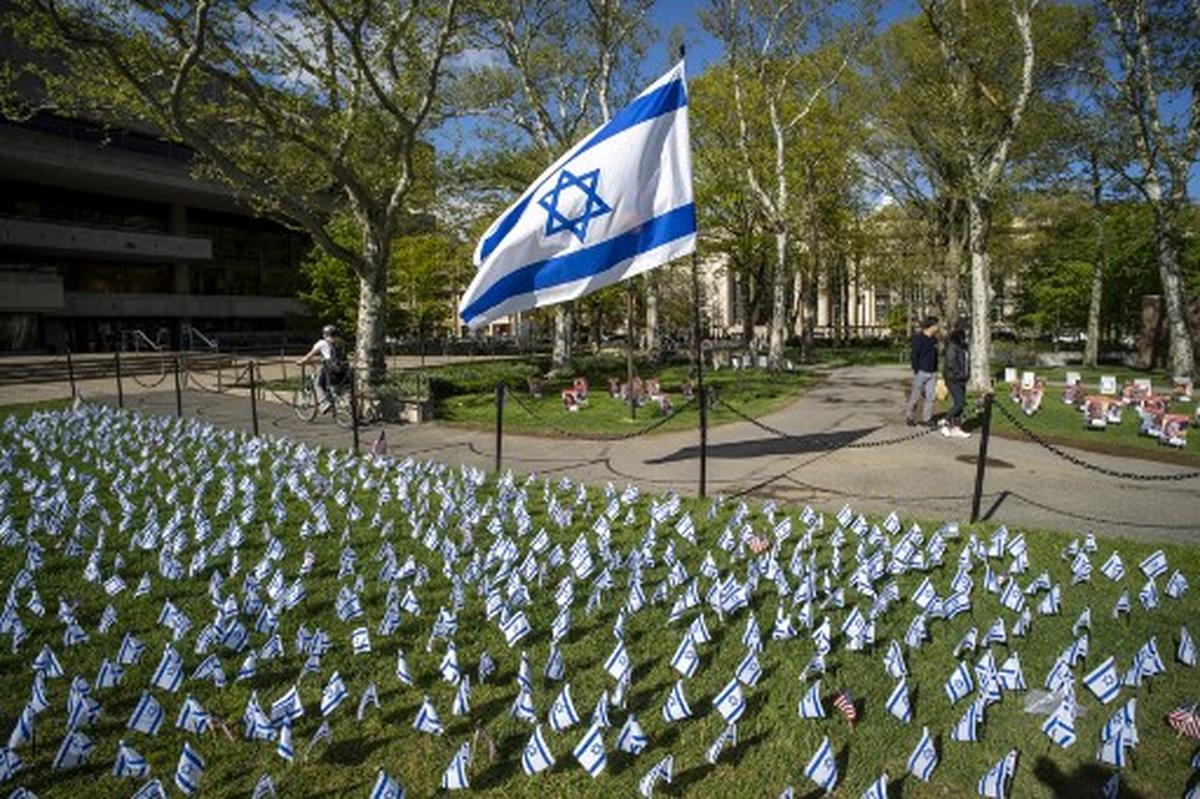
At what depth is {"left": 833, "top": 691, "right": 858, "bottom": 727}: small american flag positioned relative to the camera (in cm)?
405

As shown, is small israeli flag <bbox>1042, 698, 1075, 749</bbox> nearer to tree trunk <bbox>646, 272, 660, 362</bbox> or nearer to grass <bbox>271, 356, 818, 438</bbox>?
grass <bbox>271, 356, 818, 438</bbox>

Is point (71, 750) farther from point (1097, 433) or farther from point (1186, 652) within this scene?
point (1097, 433)

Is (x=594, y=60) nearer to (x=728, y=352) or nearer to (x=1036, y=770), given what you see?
(x=728, y=352)

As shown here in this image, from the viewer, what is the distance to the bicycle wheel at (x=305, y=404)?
15.9 m

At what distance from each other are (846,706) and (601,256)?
606 cm

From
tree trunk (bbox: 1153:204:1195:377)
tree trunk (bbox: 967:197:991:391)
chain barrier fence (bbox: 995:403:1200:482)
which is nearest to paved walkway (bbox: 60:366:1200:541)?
chain barrier fence (bbox: 995:403:1200:482)

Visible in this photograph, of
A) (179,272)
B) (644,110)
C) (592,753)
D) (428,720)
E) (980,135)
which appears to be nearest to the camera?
(592,753)

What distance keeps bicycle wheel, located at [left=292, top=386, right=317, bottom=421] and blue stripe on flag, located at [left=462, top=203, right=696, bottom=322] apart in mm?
8240

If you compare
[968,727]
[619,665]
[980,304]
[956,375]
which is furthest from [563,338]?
[968,727]

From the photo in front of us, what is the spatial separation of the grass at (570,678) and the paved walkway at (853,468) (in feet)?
4.22

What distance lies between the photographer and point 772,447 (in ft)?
40.3

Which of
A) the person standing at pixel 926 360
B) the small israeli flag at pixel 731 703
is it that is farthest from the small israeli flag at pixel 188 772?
the person standing at pixel 926 360

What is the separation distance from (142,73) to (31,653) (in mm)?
15661

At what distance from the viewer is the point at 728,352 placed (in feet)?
121
